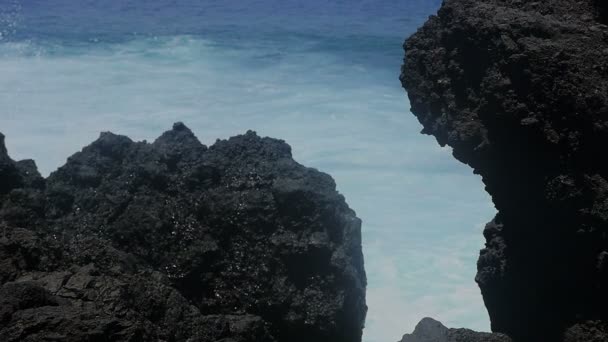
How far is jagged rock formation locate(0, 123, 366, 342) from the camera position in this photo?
10.1 feet

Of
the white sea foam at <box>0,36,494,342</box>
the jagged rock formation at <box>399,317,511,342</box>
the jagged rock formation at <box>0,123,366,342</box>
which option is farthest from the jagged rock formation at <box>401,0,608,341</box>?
the white sea foam at <box>0,36,494,342</box>

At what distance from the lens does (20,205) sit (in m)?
4.05

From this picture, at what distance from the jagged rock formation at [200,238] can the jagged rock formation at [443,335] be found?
1.40ft

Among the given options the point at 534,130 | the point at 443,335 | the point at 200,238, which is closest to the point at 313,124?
the point at 200,238

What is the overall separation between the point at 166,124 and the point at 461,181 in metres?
6.51

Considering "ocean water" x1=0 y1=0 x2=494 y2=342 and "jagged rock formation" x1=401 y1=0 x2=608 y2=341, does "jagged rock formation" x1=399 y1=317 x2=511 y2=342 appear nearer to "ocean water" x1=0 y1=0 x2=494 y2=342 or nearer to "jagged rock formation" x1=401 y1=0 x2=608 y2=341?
"jagged rock formation" x1=401 y1=0 x2=608 y2=341

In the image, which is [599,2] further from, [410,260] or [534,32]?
[410,260]

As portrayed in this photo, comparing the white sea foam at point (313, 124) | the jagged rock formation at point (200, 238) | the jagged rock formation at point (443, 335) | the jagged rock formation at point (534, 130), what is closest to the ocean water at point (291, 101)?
the white sea foam at point (313, 124)

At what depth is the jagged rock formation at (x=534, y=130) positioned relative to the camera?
129 inches

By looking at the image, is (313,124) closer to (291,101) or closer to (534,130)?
(291,101)

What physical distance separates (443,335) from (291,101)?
1153 centimetres

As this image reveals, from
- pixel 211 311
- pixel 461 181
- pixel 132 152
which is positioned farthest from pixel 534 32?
pixel 461 181

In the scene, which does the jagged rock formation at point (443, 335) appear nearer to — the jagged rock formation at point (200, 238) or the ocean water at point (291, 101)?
the jagged rock formation at point (200, 238)

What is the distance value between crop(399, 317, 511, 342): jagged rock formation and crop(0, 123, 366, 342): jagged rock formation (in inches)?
16.8
